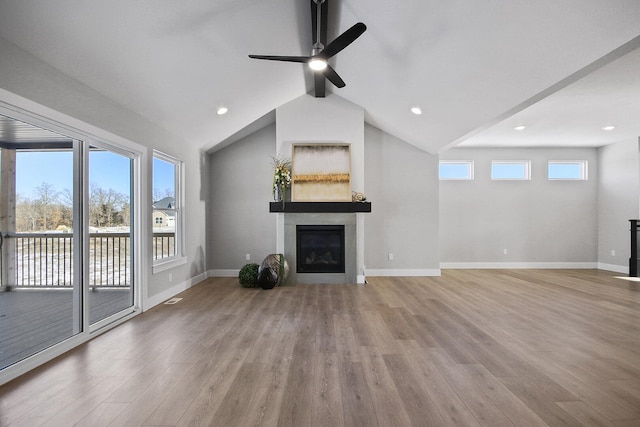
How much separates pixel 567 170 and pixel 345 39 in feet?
23.7

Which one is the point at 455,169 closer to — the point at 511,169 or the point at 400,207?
the point at 511,169

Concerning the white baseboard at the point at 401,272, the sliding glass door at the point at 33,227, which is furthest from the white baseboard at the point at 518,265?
the sliding glass door at the point at 33,227

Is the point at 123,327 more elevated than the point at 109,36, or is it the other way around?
the point at 109,36

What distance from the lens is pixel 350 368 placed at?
2580 mm

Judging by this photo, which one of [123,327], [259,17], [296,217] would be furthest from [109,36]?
[296,217]

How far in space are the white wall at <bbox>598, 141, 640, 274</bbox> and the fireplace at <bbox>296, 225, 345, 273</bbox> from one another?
239 inches

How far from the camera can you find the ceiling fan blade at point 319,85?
17.6ft

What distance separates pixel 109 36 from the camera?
279 cm

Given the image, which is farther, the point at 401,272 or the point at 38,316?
the point at 401,272

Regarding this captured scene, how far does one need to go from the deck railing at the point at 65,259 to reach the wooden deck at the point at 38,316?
0.39 ft

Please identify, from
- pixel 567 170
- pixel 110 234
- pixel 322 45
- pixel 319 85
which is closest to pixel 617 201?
pixel 567 170

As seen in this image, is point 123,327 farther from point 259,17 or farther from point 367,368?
point 259,17

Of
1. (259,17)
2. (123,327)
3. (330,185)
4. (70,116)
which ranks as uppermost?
(259,17)

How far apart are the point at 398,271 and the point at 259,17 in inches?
200
